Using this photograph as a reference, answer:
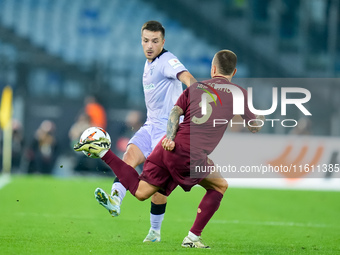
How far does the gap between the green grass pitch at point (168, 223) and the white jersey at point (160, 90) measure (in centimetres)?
129

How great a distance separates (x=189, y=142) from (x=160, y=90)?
1.19m

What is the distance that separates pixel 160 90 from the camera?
727 cm

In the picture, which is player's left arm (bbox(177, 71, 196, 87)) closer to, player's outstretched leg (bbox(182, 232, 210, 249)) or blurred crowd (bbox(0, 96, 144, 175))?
player's outstretched leg (bbox(182, 232, 210, 249))

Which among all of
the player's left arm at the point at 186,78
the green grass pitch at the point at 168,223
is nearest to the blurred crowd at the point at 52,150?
the green grass pitch at the point at 168,223

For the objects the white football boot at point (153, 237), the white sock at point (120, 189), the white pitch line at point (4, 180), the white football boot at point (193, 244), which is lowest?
the white pitch line at point (4, 180)

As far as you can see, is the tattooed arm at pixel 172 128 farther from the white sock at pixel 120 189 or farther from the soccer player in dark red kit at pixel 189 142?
the white sock at pixel 120 189

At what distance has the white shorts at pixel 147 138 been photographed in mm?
7191

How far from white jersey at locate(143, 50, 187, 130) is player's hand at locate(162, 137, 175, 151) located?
105cm

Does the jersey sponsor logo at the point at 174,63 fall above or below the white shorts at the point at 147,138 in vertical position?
above

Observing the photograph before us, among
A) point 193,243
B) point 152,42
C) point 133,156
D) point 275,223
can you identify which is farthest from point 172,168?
point 275,223

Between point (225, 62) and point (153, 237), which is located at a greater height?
point (225, 62)

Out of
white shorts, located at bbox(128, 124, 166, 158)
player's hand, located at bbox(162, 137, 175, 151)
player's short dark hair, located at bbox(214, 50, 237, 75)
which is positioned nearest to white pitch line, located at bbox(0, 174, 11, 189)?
white shorts, located at bbox(128, 124, 166, 158)

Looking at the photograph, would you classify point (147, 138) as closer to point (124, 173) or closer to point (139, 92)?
point (124, 173)

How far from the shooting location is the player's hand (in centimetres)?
619
